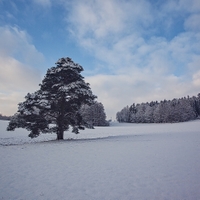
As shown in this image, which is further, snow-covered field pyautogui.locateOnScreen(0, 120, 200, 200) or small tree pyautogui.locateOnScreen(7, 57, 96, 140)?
small tree pyautogui.locateOnScreen(7, 57, 96, 140)

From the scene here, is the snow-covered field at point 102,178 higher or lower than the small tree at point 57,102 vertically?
lower

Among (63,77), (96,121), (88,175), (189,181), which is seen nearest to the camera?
(189,181)

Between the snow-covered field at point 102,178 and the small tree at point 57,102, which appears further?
the small tree at point 57,102

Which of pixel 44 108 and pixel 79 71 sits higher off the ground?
pixel 79 71

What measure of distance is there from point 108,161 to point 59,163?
10.5ft

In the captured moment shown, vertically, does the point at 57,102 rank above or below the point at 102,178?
above

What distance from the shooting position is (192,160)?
398 inches

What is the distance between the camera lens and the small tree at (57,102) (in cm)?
1872

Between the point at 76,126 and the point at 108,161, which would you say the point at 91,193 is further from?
the point at 76,126

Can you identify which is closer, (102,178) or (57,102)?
(102,178)

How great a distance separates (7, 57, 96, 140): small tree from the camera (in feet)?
61.4

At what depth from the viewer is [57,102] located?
67.6ft

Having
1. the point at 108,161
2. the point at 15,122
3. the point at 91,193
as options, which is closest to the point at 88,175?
the point at 91,193

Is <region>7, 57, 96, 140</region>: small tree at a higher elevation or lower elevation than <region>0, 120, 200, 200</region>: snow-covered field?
higher
